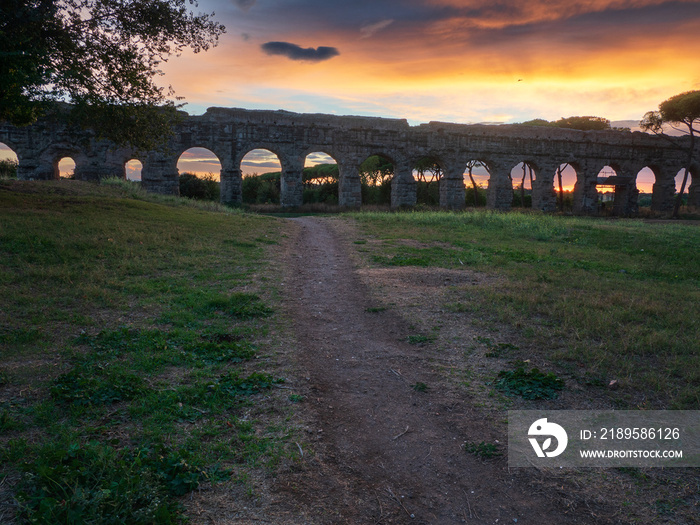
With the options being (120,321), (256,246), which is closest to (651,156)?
(256,246)

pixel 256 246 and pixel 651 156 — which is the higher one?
pixel 651 156

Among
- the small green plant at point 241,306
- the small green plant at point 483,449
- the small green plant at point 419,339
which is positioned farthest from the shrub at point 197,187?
the small green plant at point 483,449

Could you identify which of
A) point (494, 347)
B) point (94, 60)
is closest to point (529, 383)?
point (494, 347)

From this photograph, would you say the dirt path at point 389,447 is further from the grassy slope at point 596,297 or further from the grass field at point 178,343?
the grassy slope at point 596,297

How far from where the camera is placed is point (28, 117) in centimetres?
1157

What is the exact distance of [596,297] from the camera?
6746mm

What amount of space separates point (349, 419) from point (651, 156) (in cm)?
4161

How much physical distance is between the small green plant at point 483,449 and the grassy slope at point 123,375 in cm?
134

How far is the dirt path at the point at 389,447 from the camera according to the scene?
2.63 metres

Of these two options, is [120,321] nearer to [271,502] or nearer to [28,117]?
[271,502]

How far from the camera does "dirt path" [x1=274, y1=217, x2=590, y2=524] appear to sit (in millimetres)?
2629

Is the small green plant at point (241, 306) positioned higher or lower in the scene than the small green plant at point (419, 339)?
higher

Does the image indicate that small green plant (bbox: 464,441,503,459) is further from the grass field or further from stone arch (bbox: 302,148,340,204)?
stone arch (bbox: 302,148,340,204)

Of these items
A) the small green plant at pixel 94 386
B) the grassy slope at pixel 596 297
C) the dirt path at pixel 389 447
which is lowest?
the dirt path at pixel 389 447
